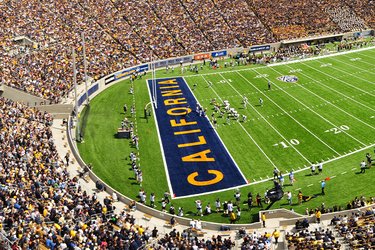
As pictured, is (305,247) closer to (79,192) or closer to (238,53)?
(79,192)

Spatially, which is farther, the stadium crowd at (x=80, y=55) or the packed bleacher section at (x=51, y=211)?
the stadium crowd at (x=80, y=55)

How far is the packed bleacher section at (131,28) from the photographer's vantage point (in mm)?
51969

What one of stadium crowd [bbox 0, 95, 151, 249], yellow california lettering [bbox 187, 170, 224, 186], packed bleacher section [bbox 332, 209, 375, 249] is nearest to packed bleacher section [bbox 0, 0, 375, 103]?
stadium crowd [bbox 0, 95, 151, 249]

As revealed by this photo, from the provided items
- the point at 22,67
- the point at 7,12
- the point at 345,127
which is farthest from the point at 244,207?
the point at 7,12

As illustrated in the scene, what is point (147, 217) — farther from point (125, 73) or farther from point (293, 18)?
point (293, 18)

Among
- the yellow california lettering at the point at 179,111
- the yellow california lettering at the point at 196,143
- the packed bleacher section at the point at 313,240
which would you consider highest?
the yellow california lettering at the point at 179,111

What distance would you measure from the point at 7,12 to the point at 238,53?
104 feet

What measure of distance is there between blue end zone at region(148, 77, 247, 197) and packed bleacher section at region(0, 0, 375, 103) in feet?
34.2

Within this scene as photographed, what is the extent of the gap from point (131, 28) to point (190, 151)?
33.8 meters

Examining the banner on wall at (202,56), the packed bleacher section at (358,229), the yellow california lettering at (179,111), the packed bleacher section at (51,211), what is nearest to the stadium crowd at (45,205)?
the packed bleacher section at (51,211)

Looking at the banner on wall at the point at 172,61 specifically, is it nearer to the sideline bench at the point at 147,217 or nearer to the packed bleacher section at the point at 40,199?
the packed bleacher section at the point at 40,199

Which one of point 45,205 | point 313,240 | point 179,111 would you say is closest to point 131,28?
point 179,111

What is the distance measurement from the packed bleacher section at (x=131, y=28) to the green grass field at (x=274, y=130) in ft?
18.2

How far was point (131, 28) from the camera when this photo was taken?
69.1m
